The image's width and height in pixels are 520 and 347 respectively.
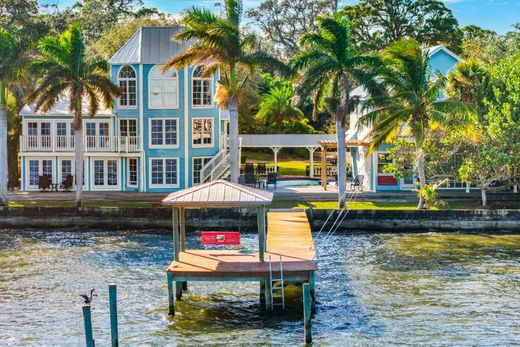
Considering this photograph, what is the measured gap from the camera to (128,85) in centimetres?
4922

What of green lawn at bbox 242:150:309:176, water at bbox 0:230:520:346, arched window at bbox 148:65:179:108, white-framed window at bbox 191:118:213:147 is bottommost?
water at bbox 0:230:520:346

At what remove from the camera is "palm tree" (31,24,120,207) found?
41250mm

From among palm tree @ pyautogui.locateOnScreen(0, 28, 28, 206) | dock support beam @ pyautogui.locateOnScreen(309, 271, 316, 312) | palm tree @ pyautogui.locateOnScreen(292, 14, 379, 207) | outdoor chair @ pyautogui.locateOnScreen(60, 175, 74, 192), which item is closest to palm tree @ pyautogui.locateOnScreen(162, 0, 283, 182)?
palm tree @ pyautogui.locateOnScreen(292, 14, 379, 207)

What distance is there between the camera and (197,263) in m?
24.1

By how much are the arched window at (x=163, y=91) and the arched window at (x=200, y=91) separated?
1.12m

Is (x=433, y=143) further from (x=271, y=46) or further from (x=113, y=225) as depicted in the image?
(x=271, y=46)

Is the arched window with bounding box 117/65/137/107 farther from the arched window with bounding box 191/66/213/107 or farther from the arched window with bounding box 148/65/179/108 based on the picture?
the arched window with bounding box 191/66/213/107

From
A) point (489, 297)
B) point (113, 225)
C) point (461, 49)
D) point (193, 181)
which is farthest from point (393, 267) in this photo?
point (461, 49)

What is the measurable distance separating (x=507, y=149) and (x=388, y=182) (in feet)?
30.5

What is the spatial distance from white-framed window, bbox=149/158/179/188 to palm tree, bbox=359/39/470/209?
14.0m

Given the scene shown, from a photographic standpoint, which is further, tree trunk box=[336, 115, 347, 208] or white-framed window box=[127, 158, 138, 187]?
white-framed window box=[127, 158, 138, 187]

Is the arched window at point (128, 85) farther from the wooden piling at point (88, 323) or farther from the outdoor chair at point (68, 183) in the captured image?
the wooden piling at point (88, 323)

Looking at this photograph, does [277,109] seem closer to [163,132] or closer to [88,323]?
[163,132]

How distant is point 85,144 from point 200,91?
7.98m
